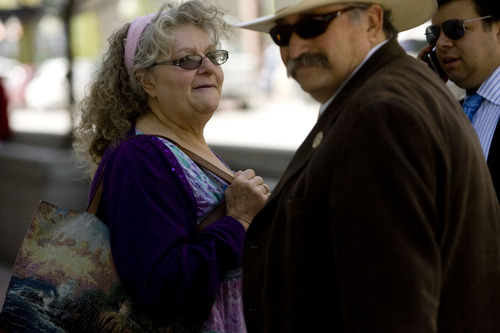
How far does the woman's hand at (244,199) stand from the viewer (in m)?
2.57

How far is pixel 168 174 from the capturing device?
8.12 ft

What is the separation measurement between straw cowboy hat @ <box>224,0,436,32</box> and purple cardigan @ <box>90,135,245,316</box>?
0.56 m

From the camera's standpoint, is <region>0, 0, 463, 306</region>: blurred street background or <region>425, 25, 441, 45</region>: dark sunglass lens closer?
<region>425, 25, 441, 45</region>: dark sunglass lens

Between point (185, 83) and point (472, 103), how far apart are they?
1.10m

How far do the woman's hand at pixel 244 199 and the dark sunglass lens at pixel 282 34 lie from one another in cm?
71

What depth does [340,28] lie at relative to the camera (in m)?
1.88

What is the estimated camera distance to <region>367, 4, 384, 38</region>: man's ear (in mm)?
1931

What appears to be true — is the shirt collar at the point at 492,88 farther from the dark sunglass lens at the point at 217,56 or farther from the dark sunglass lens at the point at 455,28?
the dark sunglass lens at the point at 217,56

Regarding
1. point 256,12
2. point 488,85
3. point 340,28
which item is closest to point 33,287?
point 340,28

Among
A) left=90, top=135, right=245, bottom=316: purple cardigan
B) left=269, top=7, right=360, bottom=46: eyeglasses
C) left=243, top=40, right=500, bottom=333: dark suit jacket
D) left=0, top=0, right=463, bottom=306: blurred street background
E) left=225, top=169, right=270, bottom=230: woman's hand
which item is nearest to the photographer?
left=243, top=40, right=500, bottom=333: dark suit jacket

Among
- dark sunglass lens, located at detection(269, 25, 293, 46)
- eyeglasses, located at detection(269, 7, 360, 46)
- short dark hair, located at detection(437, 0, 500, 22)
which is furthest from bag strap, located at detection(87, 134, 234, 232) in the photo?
short dark hair, located at detection(437, 0, 500, 22)

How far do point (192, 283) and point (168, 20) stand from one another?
3.21 feet

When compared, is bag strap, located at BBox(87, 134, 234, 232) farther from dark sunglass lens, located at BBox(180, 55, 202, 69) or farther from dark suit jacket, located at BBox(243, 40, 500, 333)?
dark suit jacket, located at BBox(243, 40, 500, 333)

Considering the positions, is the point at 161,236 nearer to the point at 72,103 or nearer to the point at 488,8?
the point at 488,8
